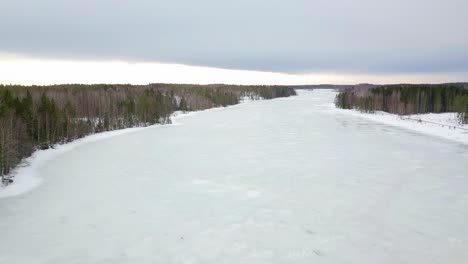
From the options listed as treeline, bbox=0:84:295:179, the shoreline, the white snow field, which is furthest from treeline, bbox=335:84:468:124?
the shoreline

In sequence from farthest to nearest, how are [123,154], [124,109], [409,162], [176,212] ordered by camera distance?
[124,109] → [123,154] → [409,162] → [176,212]

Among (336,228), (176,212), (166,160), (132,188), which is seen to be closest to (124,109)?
(166,160)

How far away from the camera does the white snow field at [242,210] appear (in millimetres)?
6652

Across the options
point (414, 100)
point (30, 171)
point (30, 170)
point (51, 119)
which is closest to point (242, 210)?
point (30, 171)

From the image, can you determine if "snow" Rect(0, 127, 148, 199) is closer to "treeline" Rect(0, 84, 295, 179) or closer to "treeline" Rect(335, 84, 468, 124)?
"treeline" Rect(0, 84, 295, 179)

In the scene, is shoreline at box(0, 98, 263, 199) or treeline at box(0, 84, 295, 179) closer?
shoreline at box(0, 98, 263, 199)

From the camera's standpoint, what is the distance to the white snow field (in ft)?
21.8

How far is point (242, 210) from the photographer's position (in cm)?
905

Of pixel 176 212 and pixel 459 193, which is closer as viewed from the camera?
pixel 176 212

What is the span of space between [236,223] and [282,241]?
134 centimetres

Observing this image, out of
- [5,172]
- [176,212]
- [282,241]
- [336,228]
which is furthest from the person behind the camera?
[5,172]

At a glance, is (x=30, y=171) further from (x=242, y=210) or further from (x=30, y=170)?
(x=242, y=210)

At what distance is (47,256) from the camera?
6.52m

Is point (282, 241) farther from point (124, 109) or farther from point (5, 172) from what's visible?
point (124, 109)
